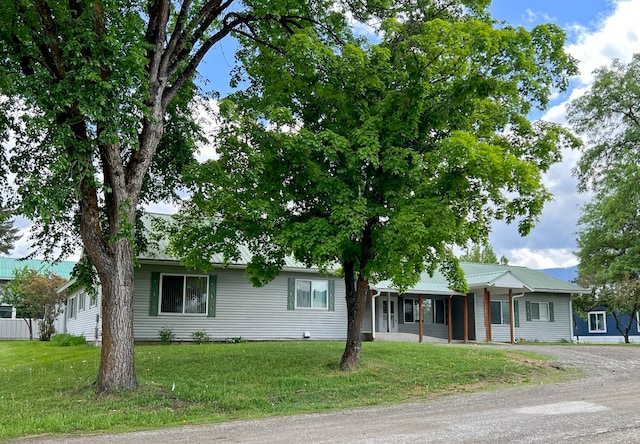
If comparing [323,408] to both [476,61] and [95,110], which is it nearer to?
[95,110]

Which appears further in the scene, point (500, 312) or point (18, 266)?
point (18, 266)

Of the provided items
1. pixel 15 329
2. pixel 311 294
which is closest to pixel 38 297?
pixel 15 329

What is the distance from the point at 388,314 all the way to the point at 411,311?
5.63 ft

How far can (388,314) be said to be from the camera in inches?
952

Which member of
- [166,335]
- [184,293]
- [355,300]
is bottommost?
[166,335]

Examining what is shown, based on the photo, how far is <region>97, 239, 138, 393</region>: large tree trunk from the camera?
9.82 metres

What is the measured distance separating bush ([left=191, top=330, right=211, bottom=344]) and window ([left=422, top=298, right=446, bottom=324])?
11021 millimetres

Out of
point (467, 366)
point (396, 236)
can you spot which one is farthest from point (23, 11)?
point (467, 366)

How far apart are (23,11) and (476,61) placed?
322 inches

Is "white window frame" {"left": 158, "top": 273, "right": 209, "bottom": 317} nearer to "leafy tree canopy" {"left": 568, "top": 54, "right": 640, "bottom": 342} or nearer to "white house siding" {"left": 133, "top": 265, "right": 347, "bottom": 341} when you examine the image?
"white house siding" {"left": 133, "top": 265, "right": 347, "bottom": 341}

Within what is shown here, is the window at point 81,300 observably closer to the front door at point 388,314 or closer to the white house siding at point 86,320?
the white house siding at point 86,320

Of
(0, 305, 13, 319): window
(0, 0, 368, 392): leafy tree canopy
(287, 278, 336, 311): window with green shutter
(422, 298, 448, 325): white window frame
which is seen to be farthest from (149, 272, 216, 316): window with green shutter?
(0, 305, 13, 319): window

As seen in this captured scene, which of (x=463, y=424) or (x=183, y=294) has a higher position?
(x=183, y=294)

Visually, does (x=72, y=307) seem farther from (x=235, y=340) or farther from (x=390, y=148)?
(x=390, y=148)
